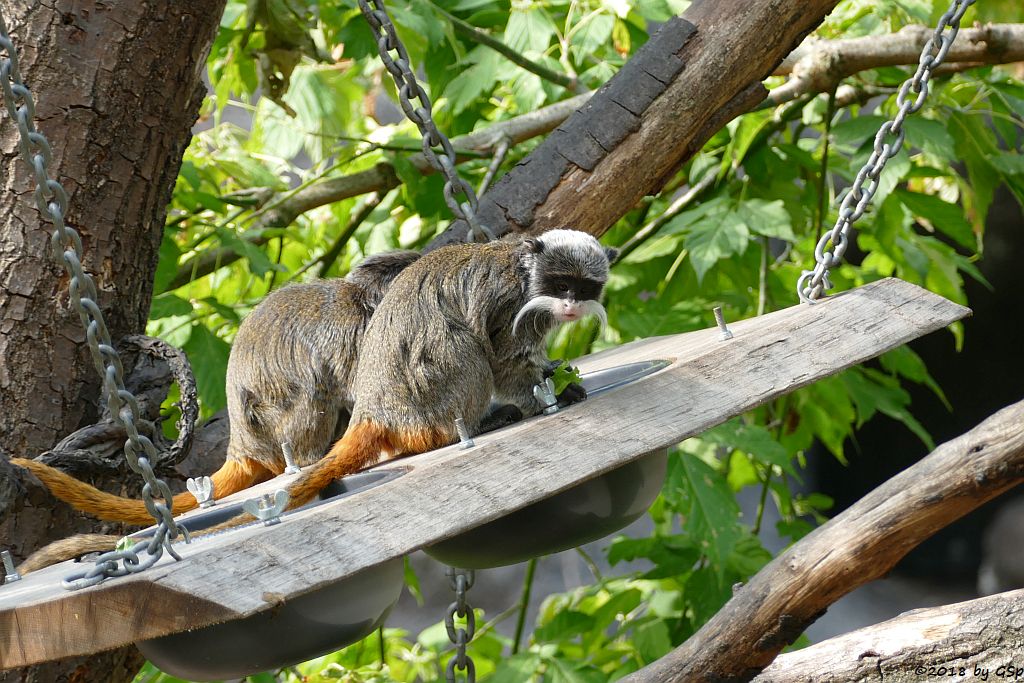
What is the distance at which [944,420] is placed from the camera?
6.32m

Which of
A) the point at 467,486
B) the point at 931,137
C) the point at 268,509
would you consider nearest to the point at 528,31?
the point at 931,137

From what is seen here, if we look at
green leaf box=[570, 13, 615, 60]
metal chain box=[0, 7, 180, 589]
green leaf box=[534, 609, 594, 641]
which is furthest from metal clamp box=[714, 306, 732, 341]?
green leaf box=[570, 13, 615, 60]

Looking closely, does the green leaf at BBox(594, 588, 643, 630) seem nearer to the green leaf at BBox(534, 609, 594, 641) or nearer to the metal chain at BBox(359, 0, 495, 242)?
the green leaf at BBox(534, 609, 594, 641)

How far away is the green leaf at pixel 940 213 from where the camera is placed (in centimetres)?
318

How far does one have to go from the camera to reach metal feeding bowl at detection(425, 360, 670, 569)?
70.7 inches

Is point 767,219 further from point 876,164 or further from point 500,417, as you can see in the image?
point 500,417

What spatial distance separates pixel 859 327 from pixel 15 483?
159cm

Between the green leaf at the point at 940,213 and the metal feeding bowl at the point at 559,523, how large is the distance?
1639mm

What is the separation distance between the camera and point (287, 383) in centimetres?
227

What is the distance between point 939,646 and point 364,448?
1.22 m

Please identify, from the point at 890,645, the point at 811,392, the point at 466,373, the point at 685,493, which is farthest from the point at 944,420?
the point at 466,373

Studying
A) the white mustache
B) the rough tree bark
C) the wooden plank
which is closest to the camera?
the wooden plank

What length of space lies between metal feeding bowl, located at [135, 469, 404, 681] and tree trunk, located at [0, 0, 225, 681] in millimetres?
795

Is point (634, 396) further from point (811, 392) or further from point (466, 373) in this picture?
point (811, 392)
